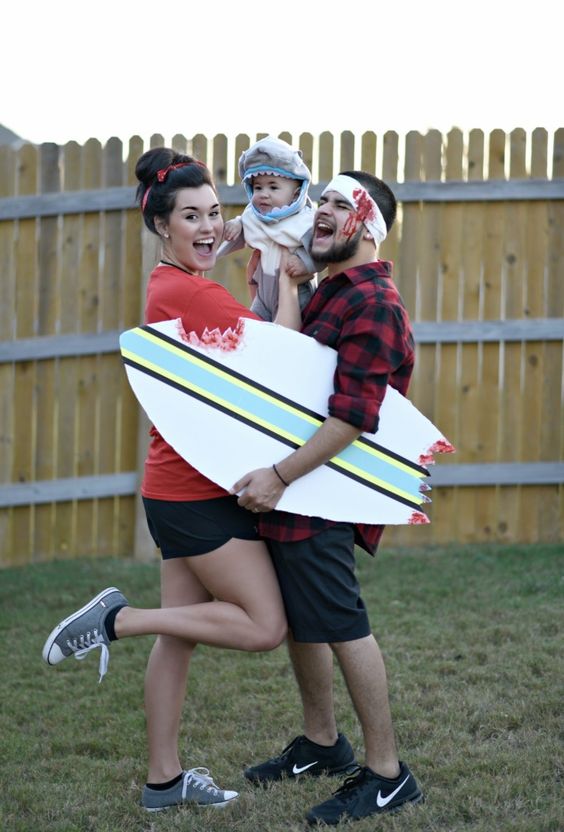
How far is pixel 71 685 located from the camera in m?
4.89

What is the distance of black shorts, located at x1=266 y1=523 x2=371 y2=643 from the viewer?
10.8 ft

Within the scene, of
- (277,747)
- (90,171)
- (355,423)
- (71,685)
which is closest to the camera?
(355,423)

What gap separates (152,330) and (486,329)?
398 centimetres

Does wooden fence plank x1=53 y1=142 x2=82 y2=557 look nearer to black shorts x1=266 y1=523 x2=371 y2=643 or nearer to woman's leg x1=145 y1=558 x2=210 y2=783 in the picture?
woman's leg x1=145 y1=558 x2=210 y2=783

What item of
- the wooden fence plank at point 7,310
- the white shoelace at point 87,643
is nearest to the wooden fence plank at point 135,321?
the wooden fence plank at point 7,310

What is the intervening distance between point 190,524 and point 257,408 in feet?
1.22

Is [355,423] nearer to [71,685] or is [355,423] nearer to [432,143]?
[71,685]

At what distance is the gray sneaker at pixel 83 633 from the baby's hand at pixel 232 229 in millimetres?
1141

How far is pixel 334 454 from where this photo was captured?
328cm

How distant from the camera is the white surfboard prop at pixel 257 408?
3.30m

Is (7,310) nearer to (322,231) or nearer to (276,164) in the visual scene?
(276,164)

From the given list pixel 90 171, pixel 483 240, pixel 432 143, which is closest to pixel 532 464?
pixel 483 240

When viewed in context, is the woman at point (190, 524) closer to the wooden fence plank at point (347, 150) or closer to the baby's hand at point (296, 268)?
the baby's hand at point (296, 268)

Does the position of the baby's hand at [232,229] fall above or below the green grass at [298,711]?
above
